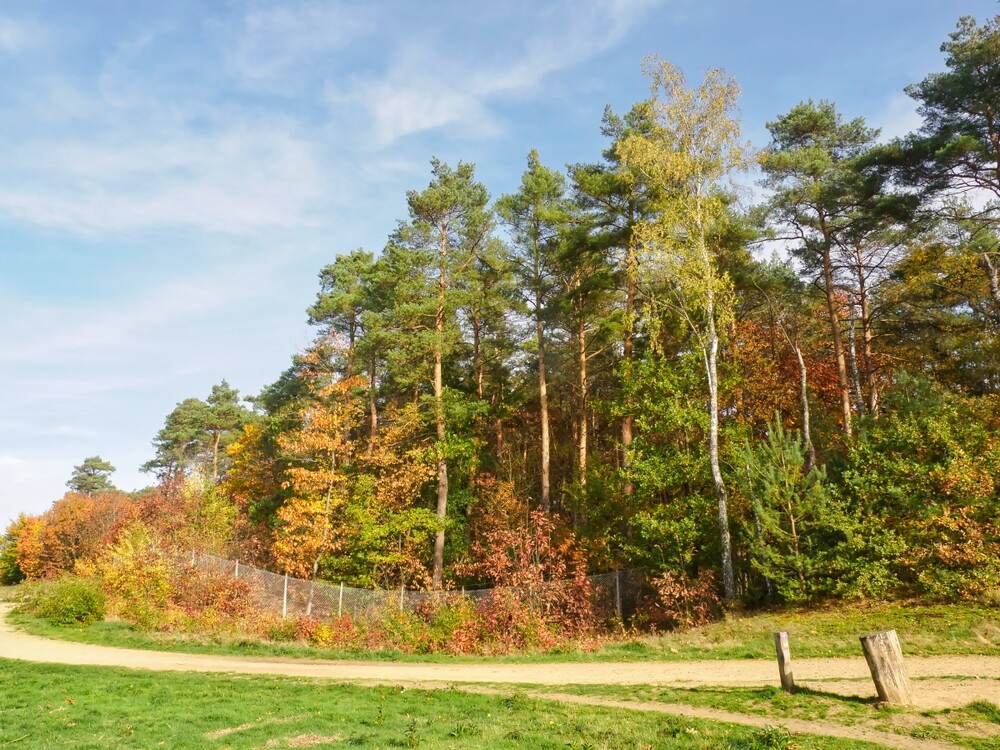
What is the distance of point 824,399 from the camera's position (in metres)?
30.4

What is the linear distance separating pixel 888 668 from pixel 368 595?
16711 millimetres

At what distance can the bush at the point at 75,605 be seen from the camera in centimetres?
2295

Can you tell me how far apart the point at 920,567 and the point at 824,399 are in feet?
54.2

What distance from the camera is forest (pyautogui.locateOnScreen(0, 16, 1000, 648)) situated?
16.4 meters

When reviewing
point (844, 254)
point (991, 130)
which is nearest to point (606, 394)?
point (844, 254)

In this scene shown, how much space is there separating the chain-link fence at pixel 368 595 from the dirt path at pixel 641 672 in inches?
174

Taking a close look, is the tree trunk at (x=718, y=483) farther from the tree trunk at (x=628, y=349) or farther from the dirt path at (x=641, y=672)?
the dirt path at (x=641, y=672)

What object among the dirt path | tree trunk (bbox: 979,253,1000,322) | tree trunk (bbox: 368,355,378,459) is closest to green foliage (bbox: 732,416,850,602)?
the dirt path

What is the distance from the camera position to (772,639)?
45.8 ft

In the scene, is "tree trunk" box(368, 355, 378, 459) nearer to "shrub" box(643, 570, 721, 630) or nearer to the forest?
the forest

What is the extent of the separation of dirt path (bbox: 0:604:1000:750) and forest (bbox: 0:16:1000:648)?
16.7 ft

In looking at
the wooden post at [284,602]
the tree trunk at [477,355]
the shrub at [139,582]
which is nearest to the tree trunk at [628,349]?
the tree trunk at [477,355]

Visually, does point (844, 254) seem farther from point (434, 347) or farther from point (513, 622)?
point (513, 622)

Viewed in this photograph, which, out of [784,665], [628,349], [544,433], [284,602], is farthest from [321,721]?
[544,433]
